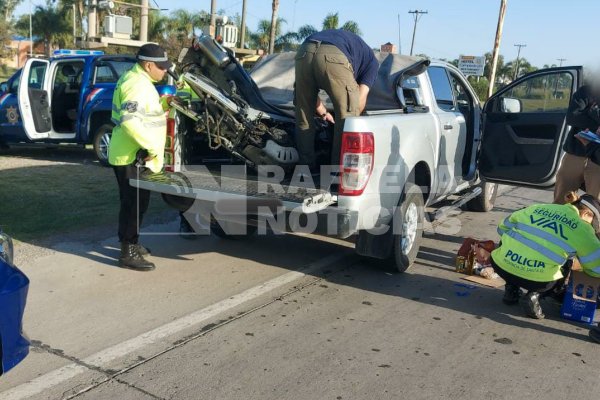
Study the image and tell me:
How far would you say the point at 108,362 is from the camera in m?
3.61

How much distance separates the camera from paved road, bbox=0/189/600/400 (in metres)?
3.43

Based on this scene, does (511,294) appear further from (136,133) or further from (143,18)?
(143,18)

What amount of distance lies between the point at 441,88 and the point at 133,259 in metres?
3.77

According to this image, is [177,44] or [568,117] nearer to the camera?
[568,117]

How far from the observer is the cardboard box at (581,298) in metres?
4.44

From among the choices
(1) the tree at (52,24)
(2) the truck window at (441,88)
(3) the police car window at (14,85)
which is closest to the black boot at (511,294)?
(2) the truck window at (441,88)

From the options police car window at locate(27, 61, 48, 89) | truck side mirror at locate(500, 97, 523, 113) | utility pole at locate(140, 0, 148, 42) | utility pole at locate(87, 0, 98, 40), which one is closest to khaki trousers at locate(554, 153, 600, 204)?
truck side mirror at locate(500, 97, 523, 113)

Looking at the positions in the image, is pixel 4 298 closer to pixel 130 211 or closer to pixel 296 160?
pixel 130 211

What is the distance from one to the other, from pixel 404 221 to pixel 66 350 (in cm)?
300

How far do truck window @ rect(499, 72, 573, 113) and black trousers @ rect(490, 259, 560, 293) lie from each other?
2521 mm

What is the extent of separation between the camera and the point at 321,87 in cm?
532

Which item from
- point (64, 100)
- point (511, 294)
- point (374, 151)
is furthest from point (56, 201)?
point (511, 294)

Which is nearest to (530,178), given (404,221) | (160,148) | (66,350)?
(404,221)

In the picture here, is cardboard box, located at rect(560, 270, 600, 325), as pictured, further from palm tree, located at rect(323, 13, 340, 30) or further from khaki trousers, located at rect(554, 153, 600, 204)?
palm tree, located at rect(323, 13, 340, 30)
